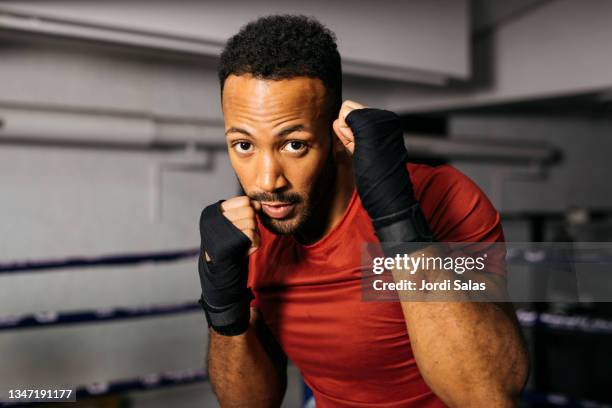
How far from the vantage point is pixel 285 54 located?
3.58 ft

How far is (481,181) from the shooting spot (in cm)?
471

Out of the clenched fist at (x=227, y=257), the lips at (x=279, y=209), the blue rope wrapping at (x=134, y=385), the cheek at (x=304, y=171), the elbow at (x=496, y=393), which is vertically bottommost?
the blue rope wrapping at (x=134, y=385)

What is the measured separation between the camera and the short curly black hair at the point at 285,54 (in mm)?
1086

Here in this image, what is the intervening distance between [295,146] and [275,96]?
0.10 m

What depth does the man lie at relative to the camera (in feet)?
3.44

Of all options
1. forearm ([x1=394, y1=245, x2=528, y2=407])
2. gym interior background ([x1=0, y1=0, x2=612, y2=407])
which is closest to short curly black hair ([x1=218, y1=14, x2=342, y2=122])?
forearm ([x1=394, y1=245, x2=528, y2=407])

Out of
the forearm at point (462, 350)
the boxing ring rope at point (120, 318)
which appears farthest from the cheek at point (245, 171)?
the boxing ring rope at point (120, 318)

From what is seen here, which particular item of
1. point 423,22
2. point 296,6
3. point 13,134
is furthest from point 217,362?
point 423,22

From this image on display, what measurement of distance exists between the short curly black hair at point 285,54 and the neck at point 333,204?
17cm

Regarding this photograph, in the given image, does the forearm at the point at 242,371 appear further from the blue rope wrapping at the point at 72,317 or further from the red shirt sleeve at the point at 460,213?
the blue rope wrapping at the point at 72,317

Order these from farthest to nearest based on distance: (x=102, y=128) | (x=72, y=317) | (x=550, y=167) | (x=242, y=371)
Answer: (x=550, y=167) < (x=102, y=128) < (x=72, y=317) < (x=242, y=371)

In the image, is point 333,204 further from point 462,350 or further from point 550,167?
point 550,167

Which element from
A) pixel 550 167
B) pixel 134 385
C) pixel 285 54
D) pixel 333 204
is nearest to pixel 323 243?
pixel 333 204

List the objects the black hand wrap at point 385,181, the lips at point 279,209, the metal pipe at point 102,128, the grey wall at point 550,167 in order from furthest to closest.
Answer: the grey wall at point 550,167, the metal pipe at point 102,128, the lips at point 279,209, the black hand wrap at point 385,181
